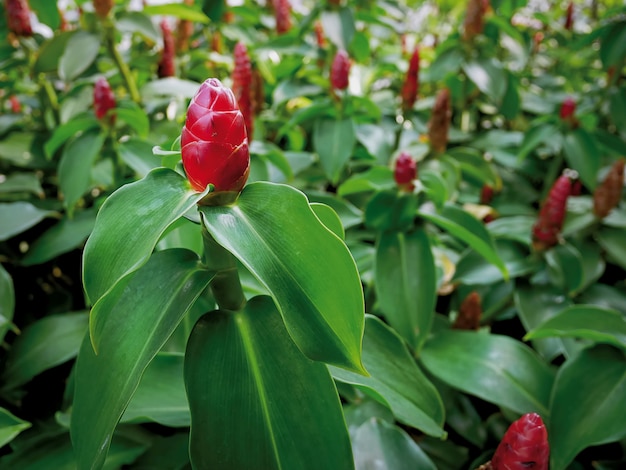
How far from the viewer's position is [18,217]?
1.03 metres

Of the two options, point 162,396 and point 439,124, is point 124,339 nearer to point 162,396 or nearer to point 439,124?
point 162,396

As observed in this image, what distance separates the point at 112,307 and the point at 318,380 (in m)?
0.20

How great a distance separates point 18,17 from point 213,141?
1.12m

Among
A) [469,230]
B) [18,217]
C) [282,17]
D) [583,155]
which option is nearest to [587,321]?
[469,230]

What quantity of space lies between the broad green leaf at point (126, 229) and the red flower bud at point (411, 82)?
104 cm

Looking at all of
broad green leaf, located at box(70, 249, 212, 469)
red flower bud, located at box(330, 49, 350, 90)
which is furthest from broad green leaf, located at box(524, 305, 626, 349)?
red flower bud, located at box(330, 49, 350, 90)

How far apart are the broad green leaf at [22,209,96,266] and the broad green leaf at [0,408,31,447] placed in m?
0.43

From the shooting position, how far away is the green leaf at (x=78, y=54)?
1122 mm

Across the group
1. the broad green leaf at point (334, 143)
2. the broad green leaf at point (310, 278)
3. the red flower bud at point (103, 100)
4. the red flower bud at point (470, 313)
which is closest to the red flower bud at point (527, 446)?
the broad green leaf at point (310, 278)

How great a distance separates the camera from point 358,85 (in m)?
1.61

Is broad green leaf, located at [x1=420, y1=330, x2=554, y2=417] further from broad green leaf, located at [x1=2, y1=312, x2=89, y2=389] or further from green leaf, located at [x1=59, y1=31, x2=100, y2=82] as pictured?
green leaf, located at [x1=59, y1=31, x2=100, y2=82]

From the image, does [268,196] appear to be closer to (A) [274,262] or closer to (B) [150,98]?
(A) [274,262]

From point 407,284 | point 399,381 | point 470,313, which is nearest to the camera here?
point 399,381

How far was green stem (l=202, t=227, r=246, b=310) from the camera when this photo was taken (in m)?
0.50
